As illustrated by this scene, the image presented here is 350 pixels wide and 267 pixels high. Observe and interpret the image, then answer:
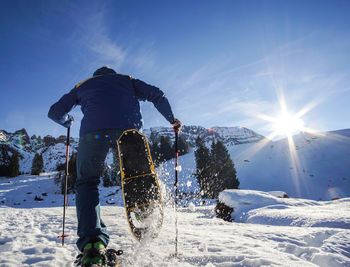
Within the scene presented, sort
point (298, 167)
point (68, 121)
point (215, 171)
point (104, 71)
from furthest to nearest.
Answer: point (298, 167) → point (215, 171) → point (68, 121) → point (104, 71)

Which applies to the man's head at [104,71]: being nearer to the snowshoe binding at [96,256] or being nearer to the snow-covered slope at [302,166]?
the snowshoe binding at [96,256]

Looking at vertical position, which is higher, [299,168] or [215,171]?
[215,171]

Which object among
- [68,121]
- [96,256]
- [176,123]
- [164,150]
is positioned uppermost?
[164,150]

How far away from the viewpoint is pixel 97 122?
195 centimetres

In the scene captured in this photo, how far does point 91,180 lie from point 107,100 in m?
0.86

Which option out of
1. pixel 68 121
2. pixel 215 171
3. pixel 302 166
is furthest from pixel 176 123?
pixel 302 166

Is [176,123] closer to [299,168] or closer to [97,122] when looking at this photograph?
[97,122]

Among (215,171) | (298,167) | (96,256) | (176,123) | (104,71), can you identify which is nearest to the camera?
(96,256)

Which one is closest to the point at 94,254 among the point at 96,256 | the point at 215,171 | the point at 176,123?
the point at 96,256

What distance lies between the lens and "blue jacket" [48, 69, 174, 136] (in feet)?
6.51

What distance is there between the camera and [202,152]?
1230 inches

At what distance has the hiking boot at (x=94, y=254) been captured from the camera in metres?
1.36

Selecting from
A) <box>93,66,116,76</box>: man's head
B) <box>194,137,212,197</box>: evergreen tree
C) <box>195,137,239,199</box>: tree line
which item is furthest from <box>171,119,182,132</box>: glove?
<box>194,137,212,197</box>: evergreen tree

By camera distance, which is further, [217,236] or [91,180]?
[217,236]
